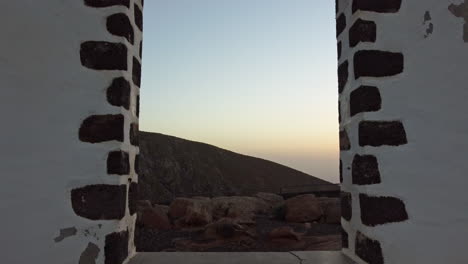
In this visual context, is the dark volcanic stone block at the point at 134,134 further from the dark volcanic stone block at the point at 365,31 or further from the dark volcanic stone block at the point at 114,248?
the dark volcanic stone block at the point at 365,31

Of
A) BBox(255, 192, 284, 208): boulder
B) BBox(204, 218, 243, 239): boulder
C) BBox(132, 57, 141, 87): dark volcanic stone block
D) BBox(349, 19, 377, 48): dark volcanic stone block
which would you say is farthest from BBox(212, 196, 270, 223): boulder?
BBox(349, 19, 377, 48): dark volcanic stone block

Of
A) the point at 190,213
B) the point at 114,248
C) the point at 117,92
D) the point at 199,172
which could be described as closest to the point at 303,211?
the point at 190,213

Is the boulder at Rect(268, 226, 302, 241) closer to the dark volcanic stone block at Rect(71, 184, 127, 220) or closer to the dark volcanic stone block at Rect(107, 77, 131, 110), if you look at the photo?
the dark volcanic stone block at Rect(71, 184, 127, 220)

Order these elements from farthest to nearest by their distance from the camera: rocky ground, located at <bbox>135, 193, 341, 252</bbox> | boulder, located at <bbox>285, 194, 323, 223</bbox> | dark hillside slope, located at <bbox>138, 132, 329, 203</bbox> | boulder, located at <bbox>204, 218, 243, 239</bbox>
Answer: dark hillside slope, located at <bbox>138, 132, 329, 203</bbox> < boulder, located at <bbox>285, 194, 323, 223</bbox> < boulder, located at <bbox>204, 218, 243, 239</bbox> < rocky ground, located at <bbox>135, 193, 341, 252</bbox>

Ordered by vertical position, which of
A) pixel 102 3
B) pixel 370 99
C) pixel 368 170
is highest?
pixel 102 3

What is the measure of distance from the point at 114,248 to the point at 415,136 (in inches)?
65.5

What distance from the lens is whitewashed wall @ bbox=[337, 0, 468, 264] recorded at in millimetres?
2211

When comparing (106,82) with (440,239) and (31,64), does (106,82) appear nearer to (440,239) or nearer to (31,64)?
(31,64)

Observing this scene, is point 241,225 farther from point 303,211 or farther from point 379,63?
point 379,63

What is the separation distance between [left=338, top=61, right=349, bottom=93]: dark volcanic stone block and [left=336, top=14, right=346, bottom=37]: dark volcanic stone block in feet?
0.76

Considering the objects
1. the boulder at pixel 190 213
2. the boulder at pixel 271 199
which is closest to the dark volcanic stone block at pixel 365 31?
the boulder at pixel 190 213

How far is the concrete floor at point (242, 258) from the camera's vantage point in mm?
2482

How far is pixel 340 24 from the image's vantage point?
2.70 metres

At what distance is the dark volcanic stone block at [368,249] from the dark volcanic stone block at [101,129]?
1396 millimetres
